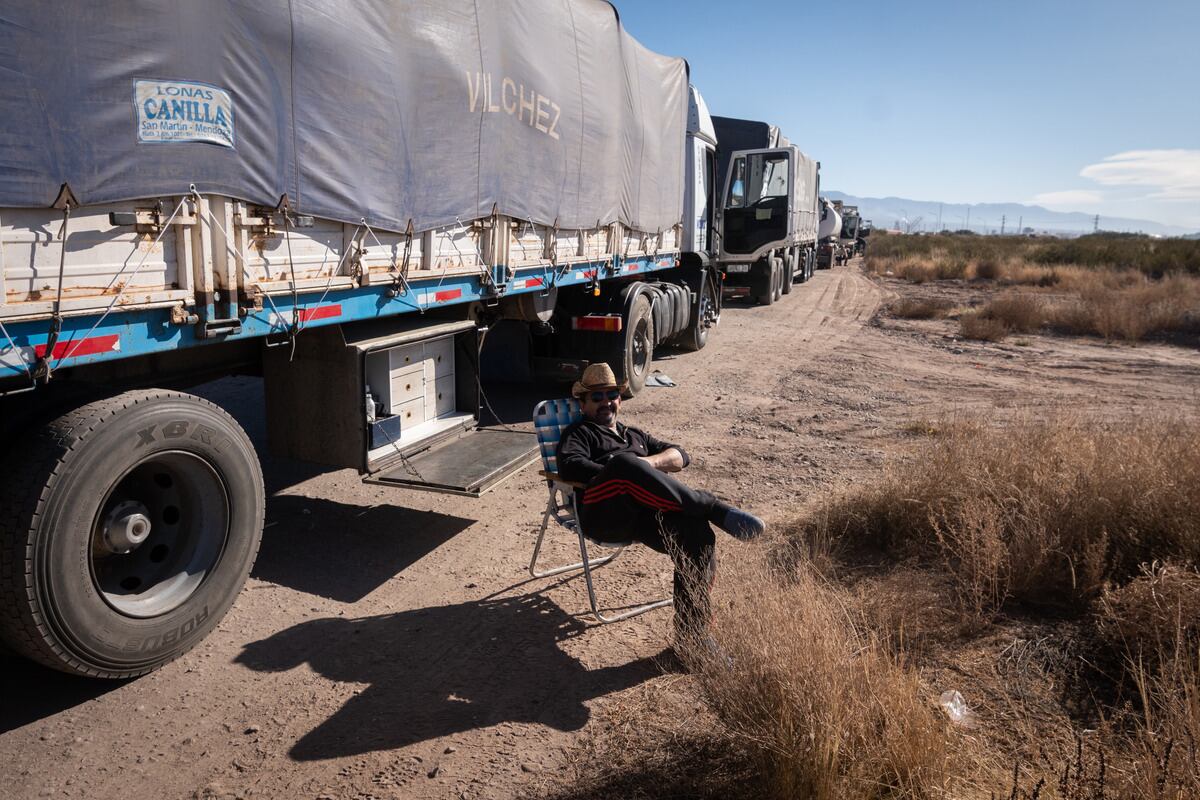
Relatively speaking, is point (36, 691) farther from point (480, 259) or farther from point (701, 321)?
point (701, 321)

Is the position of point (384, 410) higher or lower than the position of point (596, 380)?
lower

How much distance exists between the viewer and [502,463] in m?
5.11

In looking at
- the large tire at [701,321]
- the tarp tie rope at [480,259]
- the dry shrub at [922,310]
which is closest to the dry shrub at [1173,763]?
the tarp tie rope at [480,259]

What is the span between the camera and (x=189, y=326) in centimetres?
338

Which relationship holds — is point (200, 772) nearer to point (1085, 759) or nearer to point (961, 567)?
point (1085, 759)

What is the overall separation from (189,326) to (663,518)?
2170 millimetres

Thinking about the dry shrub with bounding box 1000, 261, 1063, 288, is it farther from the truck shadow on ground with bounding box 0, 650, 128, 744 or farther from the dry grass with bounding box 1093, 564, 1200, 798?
the truck shadow on ground with bounding box 0, 650, 128, 744

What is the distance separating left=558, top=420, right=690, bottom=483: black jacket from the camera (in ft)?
12.9

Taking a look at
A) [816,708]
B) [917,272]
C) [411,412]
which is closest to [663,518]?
[816,708]

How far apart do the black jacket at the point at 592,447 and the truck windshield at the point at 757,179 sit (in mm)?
12772

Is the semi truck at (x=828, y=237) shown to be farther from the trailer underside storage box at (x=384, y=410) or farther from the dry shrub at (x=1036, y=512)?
the trailer underside storage box at (x=384, y=410)

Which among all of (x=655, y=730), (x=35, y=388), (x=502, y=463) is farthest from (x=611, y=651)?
(x=35, y=388)

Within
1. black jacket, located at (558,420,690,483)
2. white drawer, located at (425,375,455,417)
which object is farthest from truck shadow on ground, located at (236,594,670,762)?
white drawer, located at (425,375,455,417)

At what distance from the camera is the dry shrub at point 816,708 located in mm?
2385
